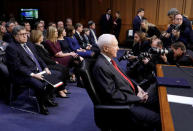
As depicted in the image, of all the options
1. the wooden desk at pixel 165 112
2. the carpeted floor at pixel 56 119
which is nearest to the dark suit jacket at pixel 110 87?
the wooden desk at pixel 165 112

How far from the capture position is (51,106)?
324cm

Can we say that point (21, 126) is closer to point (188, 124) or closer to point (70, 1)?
point (188, 124)

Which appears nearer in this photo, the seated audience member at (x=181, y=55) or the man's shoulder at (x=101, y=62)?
the man's shoulder at (x=101, y=62)

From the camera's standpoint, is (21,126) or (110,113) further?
(21,126)

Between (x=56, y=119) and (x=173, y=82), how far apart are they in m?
1.63

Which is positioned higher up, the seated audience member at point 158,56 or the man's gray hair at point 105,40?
the man's gray hair at point 105,40

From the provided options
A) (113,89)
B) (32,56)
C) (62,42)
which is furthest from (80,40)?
(113,89)

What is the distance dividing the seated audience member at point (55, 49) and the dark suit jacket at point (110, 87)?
2112 mm

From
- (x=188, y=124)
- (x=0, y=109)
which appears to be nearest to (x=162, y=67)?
(x=188, y=124)

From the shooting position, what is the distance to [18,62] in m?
2.95

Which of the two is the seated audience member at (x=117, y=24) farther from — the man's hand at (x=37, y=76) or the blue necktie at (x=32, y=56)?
the man's hand at (x=37, y=76)

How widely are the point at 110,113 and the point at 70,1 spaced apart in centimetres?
819

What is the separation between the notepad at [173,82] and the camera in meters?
2.04

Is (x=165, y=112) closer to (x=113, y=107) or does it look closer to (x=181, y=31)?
(x=113, y=107)
